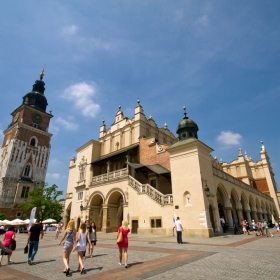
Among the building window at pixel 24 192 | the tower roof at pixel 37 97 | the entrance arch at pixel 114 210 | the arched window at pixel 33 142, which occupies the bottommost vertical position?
the entrance arch at pixel 114 210

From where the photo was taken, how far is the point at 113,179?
25.0m

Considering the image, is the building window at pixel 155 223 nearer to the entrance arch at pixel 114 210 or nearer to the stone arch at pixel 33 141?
the entrance arch at pixel 114 210

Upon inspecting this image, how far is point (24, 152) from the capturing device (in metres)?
51.1

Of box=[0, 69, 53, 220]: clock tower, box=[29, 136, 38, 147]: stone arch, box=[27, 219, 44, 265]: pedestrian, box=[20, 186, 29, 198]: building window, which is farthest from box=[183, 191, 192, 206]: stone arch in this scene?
box=[29, 136, 38, 147]: stone arch

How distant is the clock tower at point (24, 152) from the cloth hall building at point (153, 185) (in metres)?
20.3

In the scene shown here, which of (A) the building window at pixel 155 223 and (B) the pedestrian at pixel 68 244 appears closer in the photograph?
(B) the pedestrian at pixel 68 244

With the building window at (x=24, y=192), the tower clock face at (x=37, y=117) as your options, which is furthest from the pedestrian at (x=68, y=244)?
the tower clock face at (x=37, y=117)

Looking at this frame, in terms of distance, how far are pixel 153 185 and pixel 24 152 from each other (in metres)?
41.3

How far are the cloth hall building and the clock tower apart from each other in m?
20.3

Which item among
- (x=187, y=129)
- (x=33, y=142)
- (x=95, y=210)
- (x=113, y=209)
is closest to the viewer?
(x=187, y=129)

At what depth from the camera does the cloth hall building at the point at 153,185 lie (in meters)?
17.6

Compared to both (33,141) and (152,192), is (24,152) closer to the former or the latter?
(33,141)

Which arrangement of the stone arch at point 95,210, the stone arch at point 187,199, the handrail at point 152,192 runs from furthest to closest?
1. the stone arch at point 95,210
2. the handrail at point 152,192
3. the stone arch at point 187,199

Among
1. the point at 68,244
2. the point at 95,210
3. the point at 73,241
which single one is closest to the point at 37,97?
the point at 95,210
